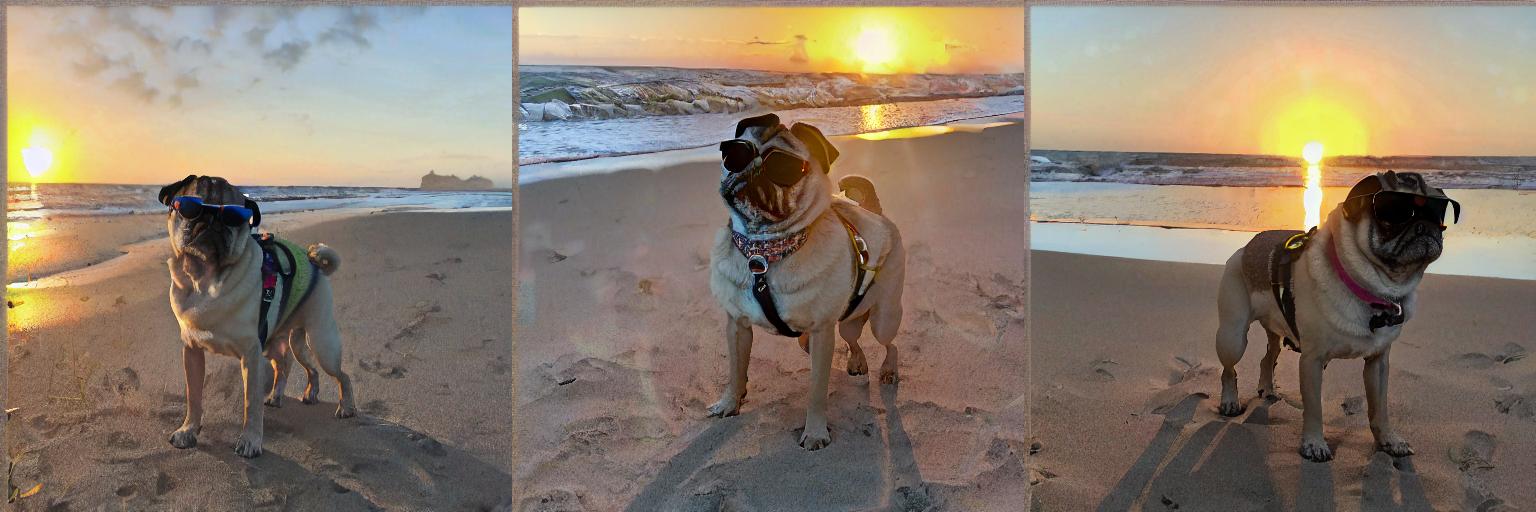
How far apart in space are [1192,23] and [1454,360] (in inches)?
66.0

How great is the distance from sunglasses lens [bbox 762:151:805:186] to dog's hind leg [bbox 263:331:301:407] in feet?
6.36

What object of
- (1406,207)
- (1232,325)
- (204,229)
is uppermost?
(1406,207)

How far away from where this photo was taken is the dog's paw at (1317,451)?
272 cm

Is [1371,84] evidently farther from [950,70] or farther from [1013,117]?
[950,70]

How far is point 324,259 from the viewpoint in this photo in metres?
2.97

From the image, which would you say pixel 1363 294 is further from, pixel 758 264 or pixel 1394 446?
pixel 758 264

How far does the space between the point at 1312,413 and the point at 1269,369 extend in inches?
15.5

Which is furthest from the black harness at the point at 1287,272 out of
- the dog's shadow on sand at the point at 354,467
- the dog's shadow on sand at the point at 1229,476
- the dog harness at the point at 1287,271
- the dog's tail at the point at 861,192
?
the dog's shadow on sand at the point at 354,467

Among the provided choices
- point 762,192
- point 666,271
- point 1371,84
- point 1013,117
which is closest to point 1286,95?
point 1371,84

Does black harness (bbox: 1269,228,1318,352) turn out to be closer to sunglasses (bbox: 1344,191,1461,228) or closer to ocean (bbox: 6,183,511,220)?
sunglasses (bbox: 1344,191,1461,228)

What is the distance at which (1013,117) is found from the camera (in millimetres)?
3324

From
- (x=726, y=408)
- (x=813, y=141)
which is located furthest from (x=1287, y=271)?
(x=726, y=408)

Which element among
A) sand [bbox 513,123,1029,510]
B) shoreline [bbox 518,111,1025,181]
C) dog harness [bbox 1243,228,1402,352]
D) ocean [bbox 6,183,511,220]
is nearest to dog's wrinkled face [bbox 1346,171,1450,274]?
Result: dog harness [bbox 1243,228,1402,352]

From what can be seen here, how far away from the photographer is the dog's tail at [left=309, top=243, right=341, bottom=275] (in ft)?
9.70
